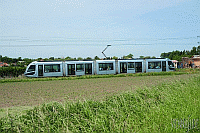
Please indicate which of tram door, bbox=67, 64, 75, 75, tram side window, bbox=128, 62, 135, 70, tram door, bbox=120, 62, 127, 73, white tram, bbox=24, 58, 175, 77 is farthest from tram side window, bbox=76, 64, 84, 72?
tram side window, bbox=128, 62, 135, 70

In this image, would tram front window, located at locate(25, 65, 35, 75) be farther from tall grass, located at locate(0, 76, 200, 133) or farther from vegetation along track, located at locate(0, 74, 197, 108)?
tall grass, located at locate(0, 76, 200, 133)

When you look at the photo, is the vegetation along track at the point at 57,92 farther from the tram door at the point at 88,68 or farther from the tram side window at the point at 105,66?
the tram side window at the point at 105,66

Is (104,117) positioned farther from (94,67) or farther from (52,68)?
(94,67)

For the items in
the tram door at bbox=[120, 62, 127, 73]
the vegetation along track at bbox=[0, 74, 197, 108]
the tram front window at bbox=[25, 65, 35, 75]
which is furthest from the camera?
the tram door at bbox=[120, 62, 127, 73]

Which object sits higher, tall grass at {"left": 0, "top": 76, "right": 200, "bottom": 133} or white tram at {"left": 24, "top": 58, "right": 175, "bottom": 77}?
white tram at {"left": 24, "top": 58, "right": 175, "bottom": 77}

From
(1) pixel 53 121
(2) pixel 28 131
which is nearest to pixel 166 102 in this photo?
(1) pixel 53 121

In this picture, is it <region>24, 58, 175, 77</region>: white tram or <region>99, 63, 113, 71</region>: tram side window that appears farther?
<region>99, 63, 113, 71</region>: tram side window

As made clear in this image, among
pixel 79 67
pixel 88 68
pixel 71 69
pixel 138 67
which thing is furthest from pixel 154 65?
pixel 71 69

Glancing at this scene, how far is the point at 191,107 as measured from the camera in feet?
22.2

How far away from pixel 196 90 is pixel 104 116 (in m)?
5.68

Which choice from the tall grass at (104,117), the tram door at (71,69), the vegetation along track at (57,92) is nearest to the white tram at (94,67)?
the tram door at (71,69)

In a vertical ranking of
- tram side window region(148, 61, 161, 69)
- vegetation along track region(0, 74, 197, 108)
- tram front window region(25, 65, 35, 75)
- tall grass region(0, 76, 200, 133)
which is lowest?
vegetation along track region(0, 74, 197, 108)

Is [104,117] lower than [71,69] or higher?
lower

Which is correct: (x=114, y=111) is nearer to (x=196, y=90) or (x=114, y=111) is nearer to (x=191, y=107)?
(x=191, y=107)
